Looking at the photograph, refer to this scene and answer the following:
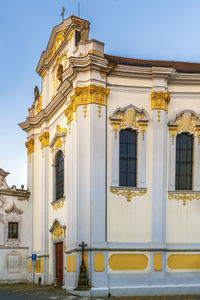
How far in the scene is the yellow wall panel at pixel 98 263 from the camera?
1748 centimetres

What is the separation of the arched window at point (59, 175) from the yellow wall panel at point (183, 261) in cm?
666

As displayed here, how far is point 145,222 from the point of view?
61.5 feet

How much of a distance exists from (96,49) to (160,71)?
119 inches

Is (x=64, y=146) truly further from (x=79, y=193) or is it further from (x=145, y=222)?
(x=145, y=222)

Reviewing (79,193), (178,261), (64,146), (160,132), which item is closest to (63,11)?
(64,146)

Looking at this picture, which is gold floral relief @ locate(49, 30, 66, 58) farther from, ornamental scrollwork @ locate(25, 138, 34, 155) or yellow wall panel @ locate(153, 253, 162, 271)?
yellow wall panel @ locate(153, 253, 162, 271)

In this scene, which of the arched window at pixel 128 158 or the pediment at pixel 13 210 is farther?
the pediment at pixel 13 210

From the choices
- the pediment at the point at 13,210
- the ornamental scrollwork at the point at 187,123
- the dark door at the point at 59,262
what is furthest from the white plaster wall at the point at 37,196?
the ornamental scrollwork at the point at 187,123

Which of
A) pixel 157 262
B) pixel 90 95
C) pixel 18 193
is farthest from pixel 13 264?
pixel 90 95

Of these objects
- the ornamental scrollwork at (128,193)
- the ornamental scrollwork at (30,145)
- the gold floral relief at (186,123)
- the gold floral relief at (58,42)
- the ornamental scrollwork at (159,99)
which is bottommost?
the ornamental scrollwork at (128,193)

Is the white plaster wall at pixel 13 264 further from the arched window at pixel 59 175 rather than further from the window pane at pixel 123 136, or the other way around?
the window pane at pixel 123 136

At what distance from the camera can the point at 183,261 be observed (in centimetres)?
1862

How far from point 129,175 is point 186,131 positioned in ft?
11.0

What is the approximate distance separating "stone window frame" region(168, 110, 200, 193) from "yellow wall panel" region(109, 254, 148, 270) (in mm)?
3355
